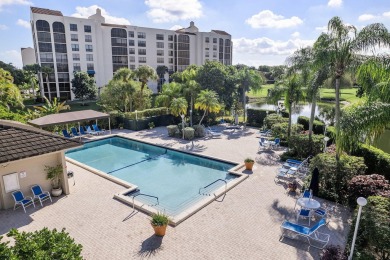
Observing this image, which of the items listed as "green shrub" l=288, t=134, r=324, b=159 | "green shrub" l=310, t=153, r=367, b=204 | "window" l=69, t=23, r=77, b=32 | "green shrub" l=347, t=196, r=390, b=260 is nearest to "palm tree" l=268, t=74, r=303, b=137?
"green shrub" l=288, t=134, r=324, b=159

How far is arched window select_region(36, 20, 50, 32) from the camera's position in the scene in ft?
181

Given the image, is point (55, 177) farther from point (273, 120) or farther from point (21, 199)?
point (273, 120)

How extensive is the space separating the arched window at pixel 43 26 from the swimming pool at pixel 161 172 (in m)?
43.6

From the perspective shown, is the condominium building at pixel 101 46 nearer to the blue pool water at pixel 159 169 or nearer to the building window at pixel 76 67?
the building window at pixel 76 67

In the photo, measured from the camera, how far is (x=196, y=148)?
2253 cm

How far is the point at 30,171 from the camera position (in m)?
12.8

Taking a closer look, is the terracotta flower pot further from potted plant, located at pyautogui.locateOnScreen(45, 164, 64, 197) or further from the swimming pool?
potted plant, located at pyautogui.locateOnScreen(45, 164, 64, 197)

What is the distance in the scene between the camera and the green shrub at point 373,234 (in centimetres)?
801

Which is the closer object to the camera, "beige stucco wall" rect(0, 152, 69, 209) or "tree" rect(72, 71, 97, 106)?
"beige stucco wall" rect(0, 152, 69, 209)

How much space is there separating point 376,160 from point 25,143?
17689mm

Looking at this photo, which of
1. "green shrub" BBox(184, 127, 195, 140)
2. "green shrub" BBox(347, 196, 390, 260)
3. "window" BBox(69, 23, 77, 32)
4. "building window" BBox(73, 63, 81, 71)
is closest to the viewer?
"green shrub" BBox(347, 196, 390, 260)

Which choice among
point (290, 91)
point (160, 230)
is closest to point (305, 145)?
point (290, 91)

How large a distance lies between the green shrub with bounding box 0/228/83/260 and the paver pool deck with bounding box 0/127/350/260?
12.0 ft

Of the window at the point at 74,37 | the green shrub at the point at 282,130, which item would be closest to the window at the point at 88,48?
the window at the point at 74,37
